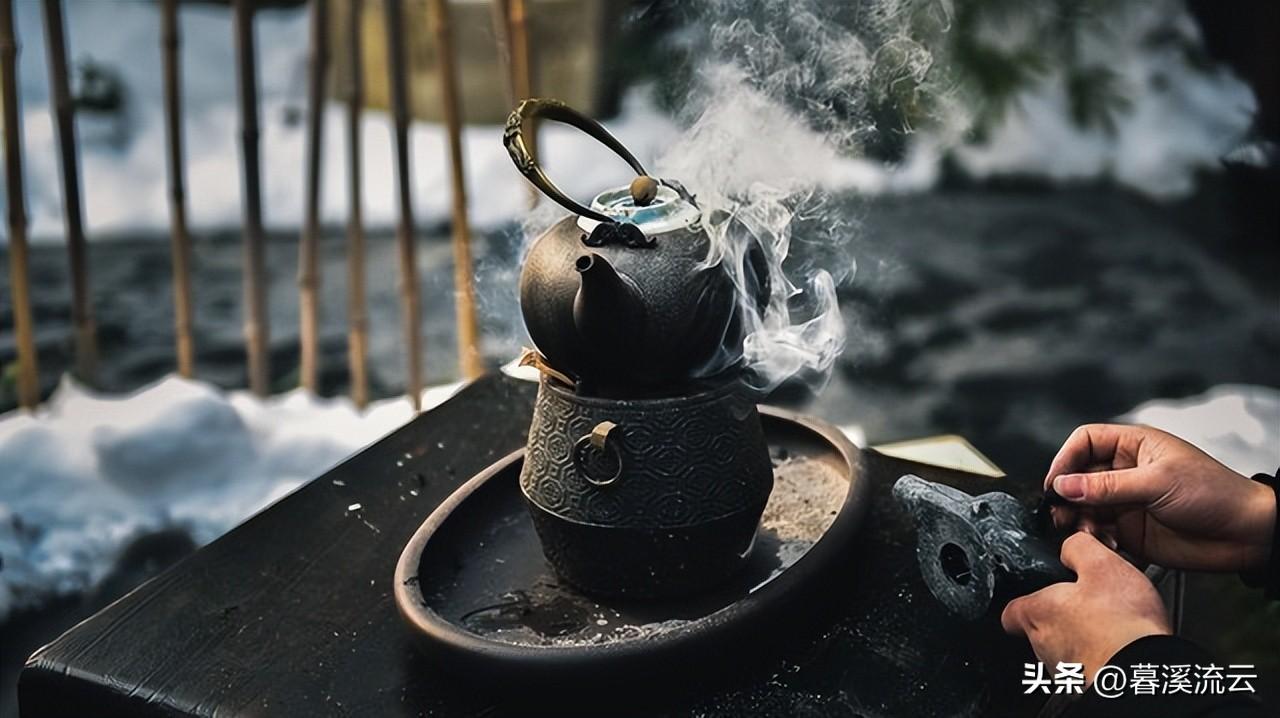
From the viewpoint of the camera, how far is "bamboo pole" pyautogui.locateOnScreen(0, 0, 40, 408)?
322 cm

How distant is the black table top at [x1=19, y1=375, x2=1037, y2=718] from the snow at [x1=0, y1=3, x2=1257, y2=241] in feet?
12.6

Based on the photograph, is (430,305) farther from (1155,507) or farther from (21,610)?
(1155,507)

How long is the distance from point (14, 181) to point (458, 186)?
1.32 metres

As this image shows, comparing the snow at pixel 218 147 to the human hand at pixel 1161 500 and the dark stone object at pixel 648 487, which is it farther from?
the human hand at pixel 1161 500

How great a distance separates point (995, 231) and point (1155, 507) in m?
4.57

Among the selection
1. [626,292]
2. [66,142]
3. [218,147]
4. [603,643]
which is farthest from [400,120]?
[218,147]

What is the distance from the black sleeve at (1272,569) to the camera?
6.18 feet

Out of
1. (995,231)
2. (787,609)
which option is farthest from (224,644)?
(995,231)

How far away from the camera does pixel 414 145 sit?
666 cm

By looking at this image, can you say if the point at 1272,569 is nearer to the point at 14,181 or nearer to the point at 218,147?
the point at 14,181

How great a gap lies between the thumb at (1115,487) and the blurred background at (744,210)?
61 cm

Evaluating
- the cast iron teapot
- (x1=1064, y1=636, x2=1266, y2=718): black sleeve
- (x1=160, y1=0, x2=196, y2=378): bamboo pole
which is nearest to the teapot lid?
the cast iron teapot

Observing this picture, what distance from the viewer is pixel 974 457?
9.87 ft

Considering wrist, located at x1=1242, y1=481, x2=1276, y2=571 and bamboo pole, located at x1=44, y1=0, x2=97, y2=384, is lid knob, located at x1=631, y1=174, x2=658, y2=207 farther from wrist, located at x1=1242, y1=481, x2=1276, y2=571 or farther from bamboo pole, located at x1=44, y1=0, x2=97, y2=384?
bamboo pole, located at x1=44, y1=0, x2=97, y2=384
